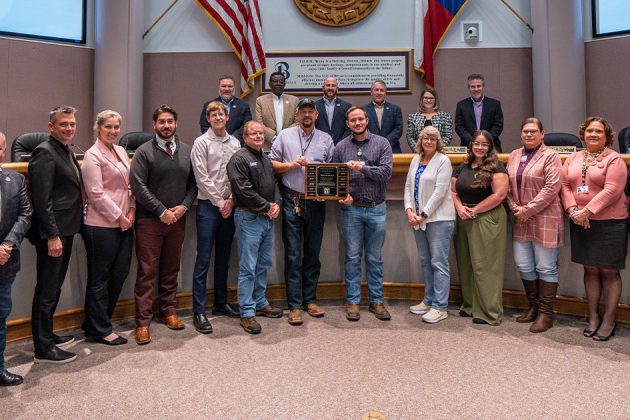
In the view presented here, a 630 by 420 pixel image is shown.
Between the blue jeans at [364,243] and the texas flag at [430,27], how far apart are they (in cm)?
325

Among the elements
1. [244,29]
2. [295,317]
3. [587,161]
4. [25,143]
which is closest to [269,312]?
[295,317]

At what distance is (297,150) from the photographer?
11.9 feet

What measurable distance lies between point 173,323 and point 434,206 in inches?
85.5

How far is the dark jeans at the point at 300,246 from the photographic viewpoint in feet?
11.8

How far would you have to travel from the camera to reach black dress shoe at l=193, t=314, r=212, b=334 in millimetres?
3311

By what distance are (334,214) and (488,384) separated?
6.56 feet

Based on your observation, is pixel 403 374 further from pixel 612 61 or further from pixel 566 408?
pixel 612 61

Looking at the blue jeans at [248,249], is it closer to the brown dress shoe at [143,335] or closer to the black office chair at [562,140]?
the brown dress shoe at [143,335]

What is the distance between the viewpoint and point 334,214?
13.4ft

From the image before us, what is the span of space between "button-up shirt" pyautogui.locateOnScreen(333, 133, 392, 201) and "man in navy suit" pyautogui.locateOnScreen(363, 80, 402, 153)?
3.54 feet

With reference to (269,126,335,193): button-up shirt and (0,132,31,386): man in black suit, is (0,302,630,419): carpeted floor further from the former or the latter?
(269,126,335,193): button-up shirt

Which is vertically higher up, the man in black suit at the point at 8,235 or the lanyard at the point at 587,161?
the lanyard at the point at 587,161

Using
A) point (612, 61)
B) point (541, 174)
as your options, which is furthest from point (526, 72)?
point (541, 174)

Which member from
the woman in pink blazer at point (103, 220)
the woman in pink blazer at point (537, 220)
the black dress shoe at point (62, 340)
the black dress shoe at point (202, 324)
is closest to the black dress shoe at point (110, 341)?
the woman in pink blazer at point (103, 220)
